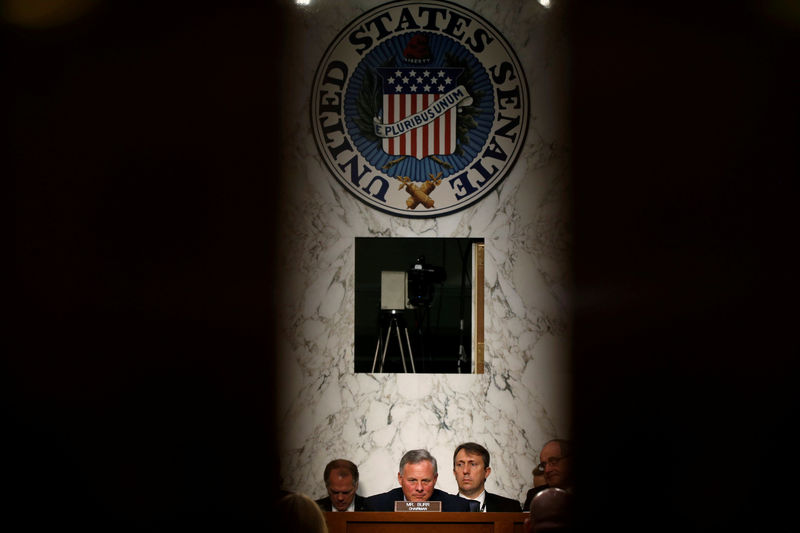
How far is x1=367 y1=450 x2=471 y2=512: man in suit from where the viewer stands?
11.1ft

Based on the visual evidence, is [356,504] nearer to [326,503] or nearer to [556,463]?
[326,503]

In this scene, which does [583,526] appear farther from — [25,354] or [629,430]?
[25,354]

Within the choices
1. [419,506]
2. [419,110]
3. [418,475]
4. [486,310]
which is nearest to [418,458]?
[418,475]

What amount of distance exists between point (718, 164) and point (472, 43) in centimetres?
128

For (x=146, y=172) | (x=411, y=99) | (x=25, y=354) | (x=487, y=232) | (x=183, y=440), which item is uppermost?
(x=411, y=99)

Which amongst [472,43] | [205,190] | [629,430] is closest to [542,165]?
[472,43]

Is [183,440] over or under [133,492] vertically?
over

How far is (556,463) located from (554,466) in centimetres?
2

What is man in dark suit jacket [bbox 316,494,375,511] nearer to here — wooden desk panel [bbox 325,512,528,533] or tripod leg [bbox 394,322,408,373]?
wooden desk panel [bbox 325,512,528,533]

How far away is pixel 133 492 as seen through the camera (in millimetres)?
3193

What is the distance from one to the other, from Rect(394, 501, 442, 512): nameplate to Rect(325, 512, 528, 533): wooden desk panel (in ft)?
0.28

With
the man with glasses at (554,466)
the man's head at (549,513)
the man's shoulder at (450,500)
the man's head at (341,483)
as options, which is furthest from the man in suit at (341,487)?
the man's head at (549,513)

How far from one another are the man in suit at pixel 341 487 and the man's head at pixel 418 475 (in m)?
0.21

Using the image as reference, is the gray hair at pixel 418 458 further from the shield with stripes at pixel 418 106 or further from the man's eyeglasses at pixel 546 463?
the shield with stripes at pixel 418 106
